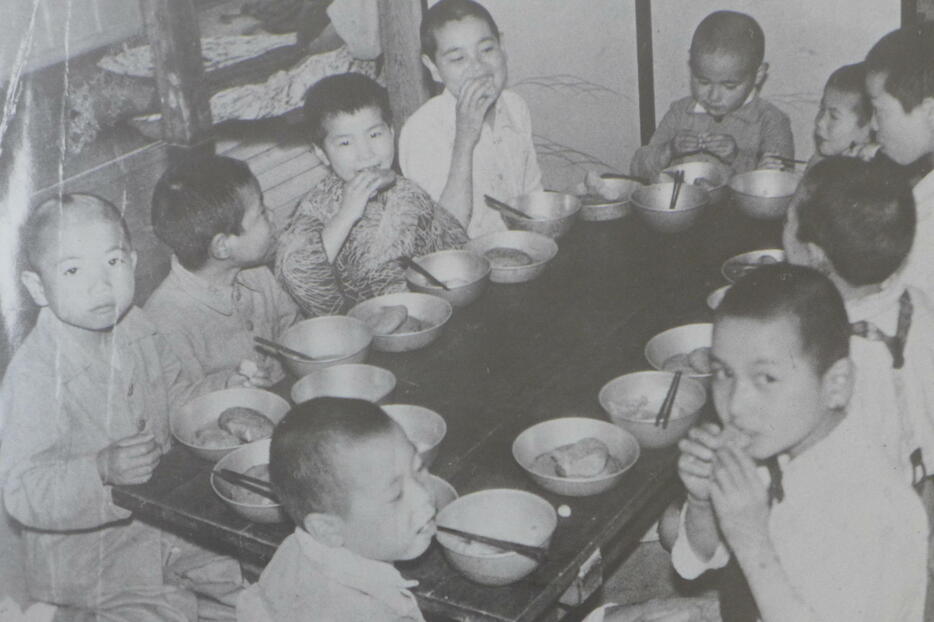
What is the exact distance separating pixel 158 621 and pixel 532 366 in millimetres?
1277

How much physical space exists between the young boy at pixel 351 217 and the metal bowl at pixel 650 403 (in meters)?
1.12

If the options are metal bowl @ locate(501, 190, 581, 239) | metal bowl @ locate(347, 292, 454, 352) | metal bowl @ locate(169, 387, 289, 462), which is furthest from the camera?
metal bowl @ locate(501, 190, 581, 239)

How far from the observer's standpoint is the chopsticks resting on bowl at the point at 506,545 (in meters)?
2.18

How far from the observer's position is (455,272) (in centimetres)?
373

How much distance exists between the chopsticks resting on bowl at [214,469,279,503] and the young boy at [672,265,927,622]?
967mm

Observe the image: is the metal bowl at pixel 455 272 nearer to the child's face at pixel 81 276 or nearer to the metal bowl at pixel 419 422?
the metal bowl at pixel 419 422

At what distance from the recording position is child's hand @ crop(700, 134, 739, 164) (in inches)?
190

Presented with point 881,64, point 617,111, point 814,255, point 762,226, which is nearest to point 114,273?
point 814,255

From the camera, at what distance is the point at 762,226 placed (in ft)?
12.9

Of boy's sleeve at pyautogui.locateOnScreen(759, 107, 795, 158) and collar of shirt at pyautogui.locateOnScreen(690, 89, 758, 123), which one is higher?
collar of shirt at pyautogui.locateOnScreen(690, 89, 758, 123)

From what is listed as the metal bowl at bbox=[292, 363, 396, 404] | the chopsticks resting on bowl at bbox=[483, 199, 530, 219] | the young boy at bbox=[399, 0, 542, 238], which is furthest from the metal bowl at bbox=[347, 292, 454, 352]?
the young boy at bbox=[399, 0, 542, 238]

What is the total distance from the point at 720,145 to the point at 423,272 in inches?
77.4

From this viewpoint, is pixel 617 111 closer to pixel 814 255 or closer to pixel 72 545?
pixel 814 255

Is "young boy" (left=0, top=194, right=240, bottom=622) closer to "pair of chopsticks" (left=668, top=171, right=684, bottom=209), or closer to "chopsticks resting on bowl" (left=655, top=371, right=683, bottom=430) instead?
"chopsticks resting on bowl" (left=655, top=371, right=683, bottom=430)
